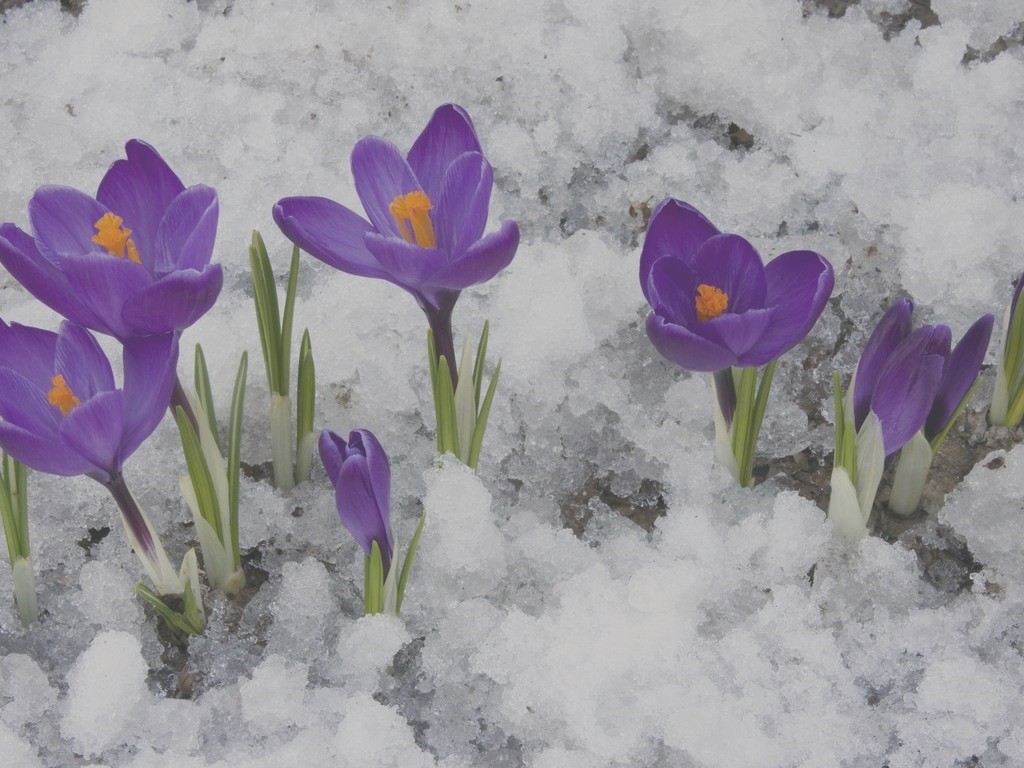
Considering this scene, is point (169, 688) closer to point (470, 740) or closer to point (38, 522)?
point (38, 522)

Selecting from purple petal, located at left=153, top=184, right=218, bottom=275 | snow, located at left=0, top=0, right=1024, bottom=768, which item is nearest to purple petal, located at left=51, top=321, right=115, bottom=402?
purple petal, located at left=153, top=184, right=218, bottom=275

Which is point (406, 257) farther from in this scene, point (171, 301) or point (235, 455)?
point (235, 455)

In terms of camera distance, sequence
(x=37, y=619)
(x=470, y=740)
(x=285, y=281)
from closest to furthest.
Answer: (x=470, y=740)
(x=37, y=619)
(x=285, y=281)

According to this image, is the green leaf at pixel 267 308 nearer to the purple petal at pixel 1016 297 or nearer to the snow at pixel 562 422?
the snow at pixel 562 422

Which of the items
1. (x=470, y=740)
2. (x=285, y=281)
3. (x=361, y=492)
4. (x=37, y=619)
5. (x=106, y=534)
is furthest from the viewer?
(x=285, y=281)

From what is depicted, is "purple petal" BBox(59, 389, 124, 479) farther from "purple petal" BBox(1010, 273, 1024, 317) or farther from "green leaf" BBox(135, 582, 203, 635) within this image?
"purple petal" BBox(1010, 273, 1024, 317)

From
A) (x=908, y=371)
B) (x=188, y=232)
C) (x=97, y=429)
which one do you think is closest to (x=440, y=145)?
(x=188, y=232)

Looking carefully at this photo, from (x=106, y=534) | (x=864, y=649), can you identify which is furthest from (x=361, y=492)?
(x=864, y=649)
